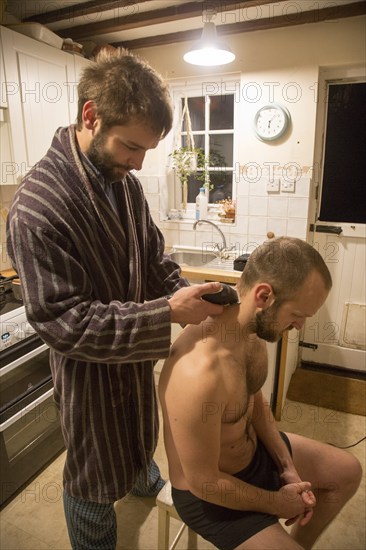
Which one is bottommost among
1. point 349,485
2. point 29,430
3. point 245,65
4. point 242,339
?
point 29,430

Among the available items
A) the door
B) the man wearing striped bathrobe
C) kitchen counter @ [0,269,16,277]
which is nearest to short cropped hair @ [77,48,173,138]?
the man wearing striped bathrobe

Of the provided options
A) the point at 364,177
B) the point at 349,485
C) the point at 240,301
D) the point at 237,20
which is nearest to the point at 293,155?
the point at 364,177

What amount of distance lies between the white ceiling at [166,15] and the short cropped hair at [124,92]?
1.33 m

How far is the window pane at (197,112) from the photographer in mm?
2836

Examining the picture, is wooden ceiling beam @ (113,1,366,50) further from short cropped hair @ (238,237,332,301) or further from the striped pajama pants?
the striped pajama pants

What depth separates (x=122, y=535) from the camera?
161cm

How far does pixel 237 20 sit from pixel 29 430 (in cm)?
260

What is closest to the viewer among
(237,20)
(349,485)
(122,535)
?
(349,485)

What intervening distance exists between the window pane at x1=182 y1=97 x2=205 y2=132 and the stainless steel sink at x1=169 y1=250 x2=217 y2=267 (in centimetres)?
95

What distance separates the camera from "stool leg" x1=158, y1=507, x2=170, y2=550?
4.28 feet

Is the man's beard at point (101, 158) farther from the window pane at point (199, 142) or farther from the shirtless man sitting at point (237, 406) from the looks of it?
the window pane at point (199, 142)

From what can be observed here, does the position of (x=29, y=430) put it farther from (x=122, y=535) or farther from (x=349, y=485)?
(x=349, y=485)

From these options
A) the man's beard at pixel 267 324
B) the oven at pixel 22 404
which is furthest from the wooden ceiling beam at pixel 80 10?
the man's beard at pixel 267 324

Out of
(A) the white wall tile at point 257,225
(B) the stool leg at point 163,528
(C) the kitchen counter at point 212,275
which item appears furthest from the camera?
(A) the white wall tile at point 257,225
